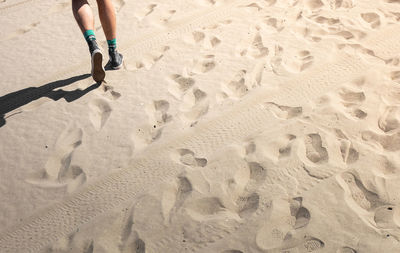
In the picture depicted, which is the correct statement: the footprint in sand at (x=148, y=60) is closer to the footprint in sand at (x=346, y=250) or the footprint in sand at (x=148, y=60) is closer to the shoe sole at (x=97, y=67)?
the shoe sole at (x=97, y=67)

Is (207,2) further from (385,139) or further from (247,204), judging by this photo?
(247,204)

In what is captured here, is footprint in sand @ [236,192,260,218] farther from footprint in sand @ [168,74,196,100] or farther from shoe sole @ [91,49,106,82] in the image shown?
shoe sole @ [91,49,106,82]

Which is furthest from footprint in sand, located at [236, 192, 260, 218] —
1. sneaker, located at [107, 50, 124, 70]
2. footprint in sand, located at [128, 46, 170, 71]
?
sneaker, located at [107, 50, 124, 70]

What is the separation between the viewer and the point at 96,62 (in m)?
3.72

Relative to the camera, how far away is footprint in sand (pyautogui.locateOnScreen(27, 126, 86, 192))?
10.3ft

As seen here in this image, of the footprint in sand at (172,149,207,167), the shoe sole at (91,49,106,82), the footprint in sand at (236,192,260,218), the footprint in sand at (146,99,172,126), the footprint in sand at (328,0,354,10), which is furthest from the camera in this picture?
the footprint in sand at (328,0,354,10)

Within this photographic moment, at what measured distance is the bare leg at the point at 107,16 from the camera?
3783 mm

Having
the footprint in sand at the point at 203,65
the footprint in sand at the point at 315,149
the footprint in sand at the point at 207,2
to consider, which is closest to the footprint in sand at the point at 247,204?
the footprint in sand at the point at 315,149

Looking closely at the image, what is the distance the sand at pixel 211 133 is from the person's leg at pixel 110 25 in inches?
5.0

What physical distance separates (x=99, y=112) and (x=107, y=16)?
800 millimetres

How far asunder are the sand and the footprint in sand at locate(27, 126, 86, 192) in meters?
0.01

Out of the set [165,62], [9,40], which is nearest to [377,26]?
[165,62]

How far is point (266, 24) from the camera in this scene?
4.49m

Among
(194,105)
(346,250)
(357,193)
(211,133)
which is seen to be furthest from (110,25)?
(346,250)
